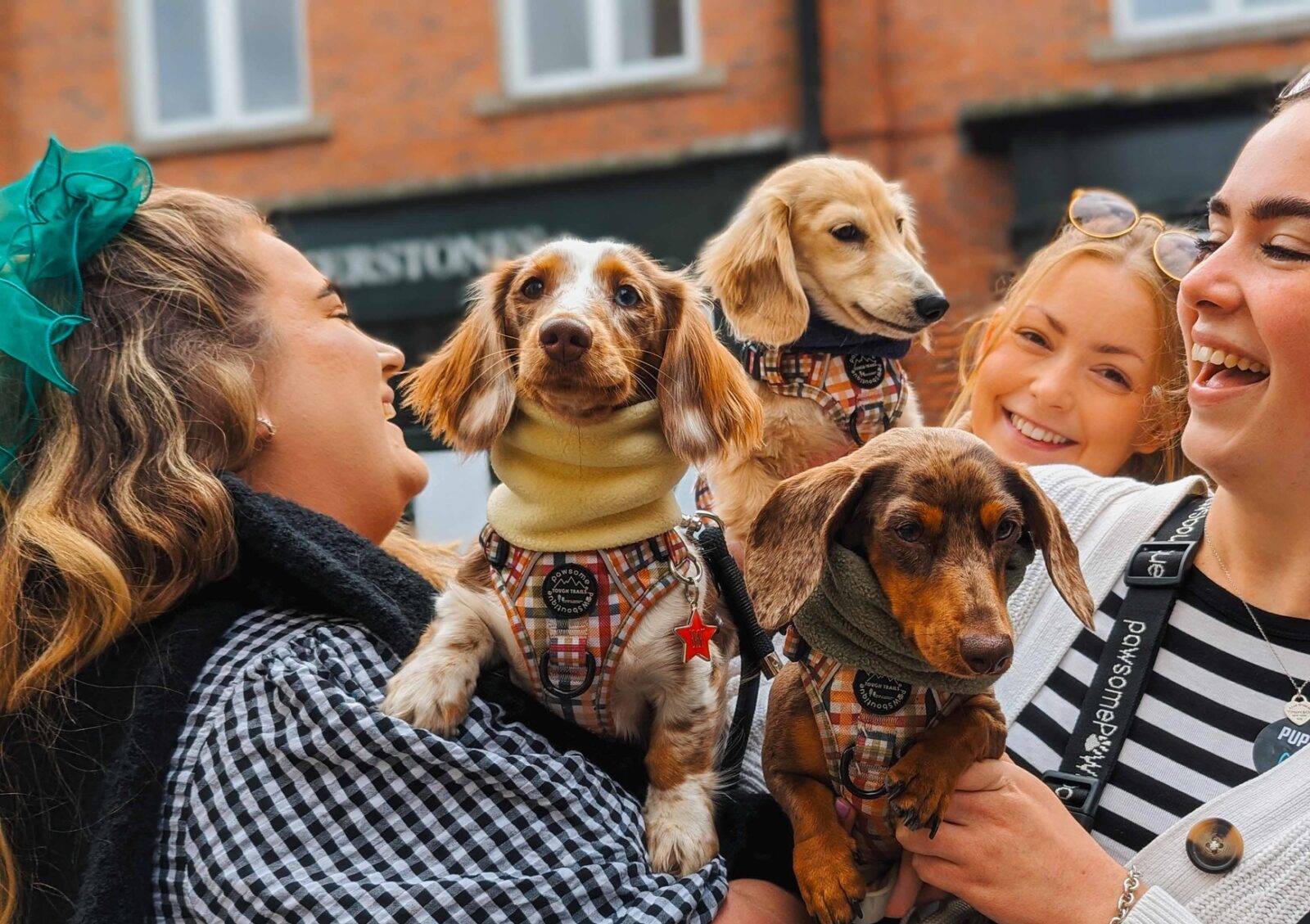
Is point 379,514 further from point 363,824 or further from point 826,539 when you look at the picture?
point 826,539

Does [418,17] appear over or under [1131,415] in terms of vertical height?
over

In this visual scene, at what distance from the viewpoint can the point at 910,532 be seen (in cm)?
167

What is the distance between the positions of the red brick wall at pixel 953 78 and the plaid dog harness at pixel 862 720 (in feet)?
24.8

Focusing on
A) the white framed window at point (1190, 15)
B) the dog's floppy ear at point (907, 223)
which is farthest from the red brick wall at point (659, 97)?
the dog's floppy ear at point (907, 223)

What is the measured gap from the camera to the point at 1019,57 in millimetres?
9367

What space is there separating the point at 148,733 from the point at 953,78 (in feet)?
28.5

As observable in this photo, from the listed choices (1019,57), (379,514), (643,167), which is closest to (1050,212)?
(1019,57)

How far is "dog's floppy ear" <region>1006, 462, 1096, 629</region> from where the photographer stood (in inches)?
68.7

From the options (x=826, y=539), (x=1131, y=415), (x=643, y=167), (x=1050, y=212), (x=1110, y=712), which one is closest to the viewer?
(x=826, y=539)

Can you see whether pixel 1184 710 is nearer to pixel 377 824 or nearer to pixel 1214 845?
pixel 1214 845

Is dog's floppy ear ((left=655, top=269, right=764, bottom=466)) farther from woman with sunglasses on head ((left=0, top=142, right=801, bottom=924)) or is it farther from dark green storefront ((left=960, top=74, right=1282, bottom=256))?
dark green storefront ((left=960, top=74, right=1282, bottom=256))

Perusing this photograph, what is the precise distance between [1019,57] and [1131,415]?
7142mm

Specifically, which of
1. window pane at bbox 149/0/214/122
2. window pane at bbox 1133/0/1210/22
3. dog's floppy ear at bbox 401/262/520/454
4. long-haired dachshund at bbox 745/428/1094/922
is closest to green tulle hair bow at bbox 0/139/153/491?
dog's floppy ear at bbox 401/262/520/454

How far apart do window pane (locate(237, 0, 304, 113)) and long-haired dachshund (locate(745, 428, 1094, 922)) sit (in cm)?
1012
